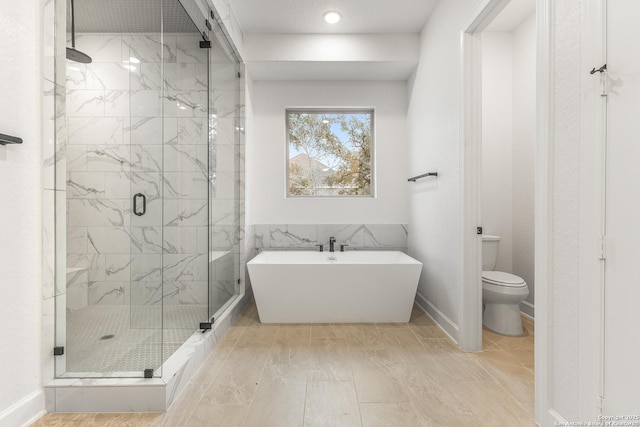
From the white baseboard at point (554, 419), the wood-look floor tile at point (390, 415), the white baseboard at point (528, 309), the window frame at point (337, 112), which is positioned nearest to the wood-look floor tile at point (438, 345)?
the wood-look floor tile at point (390, 415)

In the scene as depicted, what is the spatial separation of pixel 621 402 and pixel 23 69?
2.61 metres

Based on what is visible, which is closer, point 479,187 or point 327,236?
point 479,187

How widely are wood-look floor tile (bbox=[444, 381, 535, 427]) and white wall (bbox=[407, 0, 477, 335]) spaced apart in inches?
24.5

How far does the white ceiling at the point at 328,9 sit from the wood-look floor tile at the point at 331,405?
292cm

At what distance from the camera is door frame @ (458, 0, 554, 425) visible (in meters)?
1.36

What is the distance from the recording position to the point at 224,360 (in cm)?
208

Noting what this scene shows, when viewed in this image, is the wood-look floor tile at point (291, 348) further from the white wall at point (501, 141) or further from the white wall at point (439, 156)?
the white wall at point (501, 141)

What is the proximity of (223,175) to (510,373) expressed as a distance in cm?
255

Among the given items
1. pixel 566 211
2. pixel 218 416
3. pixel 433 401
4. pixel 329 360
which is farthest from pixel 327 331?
pixel 566 211

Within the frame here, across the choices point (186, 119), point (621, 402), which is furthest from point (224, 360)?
point (621, 402)

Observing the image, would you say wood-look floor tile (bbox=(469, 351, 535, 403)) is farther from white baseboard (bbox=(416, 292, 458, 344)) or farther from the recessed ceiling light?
the recessed ceiling light

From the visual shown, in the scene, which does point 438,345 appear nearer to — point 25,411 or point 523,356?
point 523,356

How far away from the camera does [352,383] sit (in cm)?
179

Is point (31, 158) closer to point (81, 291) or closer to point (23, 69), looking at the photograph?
point (23, 69)
